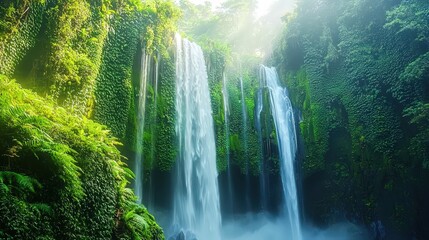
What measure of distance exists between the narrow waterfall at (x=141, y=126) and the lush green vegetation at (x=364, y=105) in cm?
762

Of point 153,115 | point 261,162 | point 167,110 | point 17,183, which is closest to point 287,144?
point 261,162

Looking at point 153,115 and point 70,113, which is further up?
point 153,115

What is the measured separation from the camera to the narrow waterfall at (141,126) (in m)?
10.6

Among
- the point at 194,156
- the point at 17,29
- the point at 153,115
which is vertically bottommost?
the point at 194,156

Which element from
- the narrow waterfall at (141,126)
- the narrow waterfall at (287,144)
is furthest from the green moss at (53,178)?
the narrow waterfall at (287,144)

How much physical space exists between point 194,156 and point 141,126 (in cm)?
236

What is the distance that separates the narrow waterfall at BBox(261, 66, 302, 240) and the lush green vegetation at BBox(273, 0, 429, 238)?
2.07ft

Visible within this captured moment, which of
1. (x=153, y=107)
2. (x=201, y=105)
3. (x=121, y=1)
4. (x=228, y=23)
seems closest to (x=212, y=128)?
(x=201, y=105)

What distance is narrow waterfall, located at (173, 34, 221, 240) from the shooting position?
11.6 m

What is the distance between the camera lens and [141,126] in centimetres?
1086

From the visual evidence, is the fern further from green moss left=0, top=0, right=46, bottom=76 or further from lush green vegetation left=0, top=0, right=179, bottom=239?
green moss left=0, top=0, right=46, bottom=76

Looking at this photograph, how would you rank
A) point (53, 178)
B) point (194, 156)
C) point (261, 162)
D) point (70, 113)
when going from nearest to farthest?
point (53, 178)
point (70, 113)
point (194, 156)
point (261, 162)

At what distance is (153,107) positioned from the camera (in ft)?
37.5

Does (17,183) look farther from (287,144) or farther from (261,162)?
(287,144)
